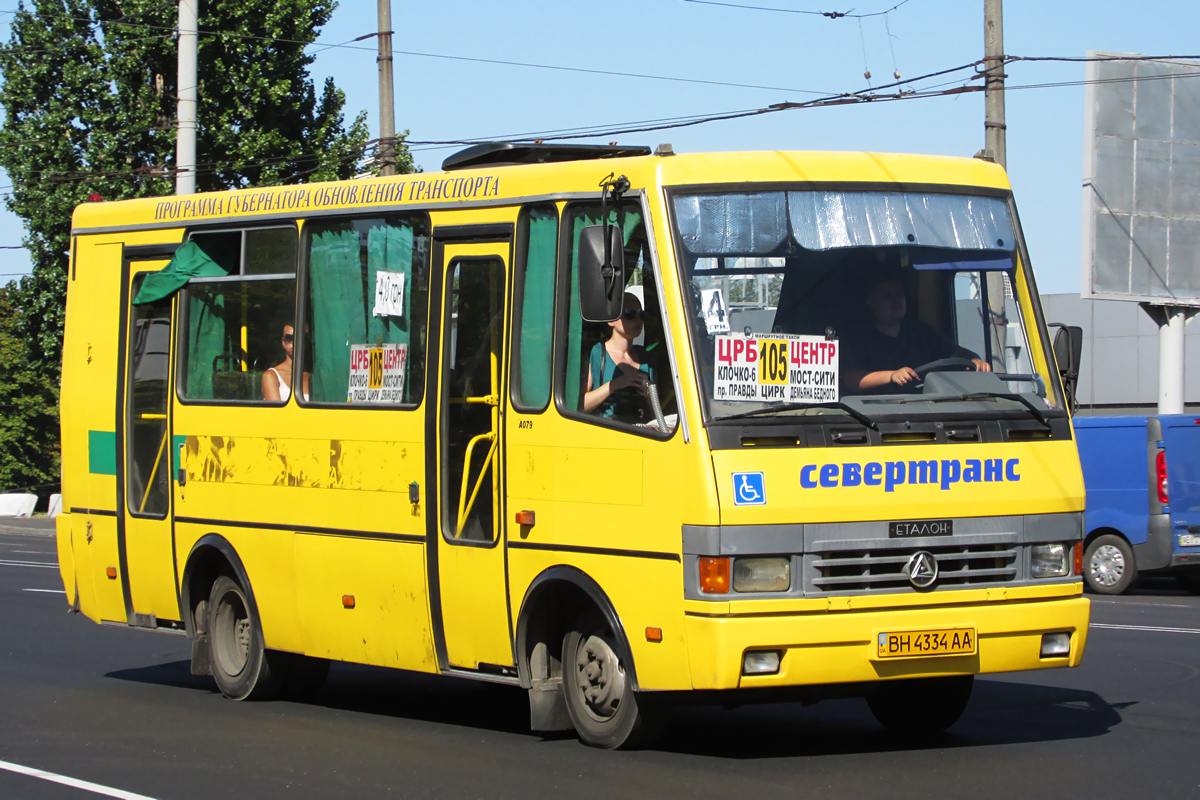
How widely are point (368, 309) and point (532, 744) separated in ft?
9.19

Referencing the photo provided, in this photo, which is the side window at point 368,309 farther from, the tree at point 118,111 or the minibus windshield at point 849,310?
the tree at point 118,111

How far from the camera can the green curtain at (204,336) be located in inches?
441

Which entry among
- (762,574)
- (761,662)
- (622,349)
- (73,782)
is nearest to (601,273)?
(622,349)

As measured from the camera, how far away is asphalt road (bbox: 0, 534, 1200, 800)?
7590mm

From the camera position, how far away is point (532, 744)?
347 inches

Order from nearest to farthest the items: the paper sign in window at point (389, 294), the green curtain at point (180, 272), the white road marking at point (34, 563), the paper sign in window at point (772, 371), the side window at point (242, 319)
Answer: the paper sign in window at point (772, 371), the paper sign in window at point (389, 294), the side window at point (242, 319), the green curtain at point (180, 272), the white road marking at point (34, 563)

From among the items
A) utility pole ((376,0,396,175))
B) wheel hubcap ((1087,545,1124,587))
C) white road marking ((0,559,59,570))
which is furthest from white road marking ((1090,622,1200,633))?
white road marking ((0,559,59,570))

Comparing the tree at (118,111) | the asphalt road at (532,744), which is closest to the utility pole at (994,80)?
the asphalt road at (532,744)

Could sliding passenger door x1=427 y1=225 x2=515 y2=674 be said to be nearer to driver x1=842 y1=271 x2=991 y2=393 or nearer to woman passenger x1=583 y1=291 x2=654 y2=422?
woman passenger x1=583 y1=291 x2=654 y2=422

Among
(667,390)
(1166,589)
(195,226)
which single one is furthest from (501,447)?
(1166,589)

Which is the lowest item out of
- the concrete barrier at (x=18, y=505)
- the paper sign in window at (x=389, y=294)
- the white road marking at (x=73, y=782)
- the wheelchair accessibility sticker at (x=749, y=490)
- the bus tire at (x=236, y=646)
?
the concrete barrier at (x=18, y=505)

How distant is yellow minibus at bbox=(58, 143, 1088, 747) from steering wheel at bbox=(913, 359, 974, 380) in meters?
0.02

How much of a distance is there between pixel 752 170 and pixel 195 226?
489 cm

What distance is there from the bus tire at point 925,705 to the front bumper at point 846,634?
909 millimetres
